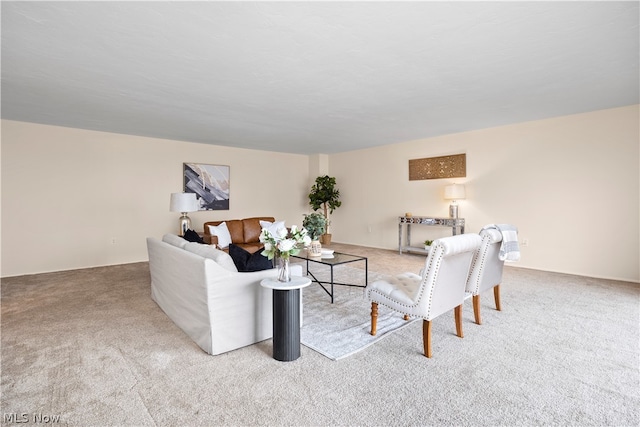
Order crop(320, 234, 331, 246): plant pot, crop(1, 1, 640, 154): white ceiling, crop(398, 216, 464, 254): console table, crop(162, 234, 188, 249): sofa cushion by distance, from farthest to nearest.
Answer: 1. crop(320, 234, 331, 246): plant pot
2. crop(398, 216, 464, 254): console table
3. crop(162, 234, 188, 249): sofa cushion
4. crop(1, 1, 640, 154): white ceiling

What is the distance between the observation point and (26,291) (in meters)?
4.08

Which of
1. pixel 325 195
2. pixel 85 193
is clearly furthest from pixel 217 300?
pixel 325 195

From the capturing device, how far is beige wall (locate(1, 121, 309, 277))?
16.2 feet

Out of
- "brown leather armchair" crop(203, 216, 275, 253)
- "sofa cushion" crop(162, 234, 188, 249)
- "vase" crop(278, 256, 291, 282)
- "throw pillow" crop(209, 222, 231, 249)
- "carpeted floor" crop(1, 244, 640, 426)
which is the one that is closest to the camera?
"carpeted floor" crop(1, 244, 640, 426)

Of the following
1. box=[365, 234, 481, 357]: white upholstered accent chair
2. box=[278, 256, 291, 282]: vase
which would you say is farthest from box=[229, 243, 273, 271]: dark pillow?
box=[365, 234, 481, 357]: white upholstered accent chair

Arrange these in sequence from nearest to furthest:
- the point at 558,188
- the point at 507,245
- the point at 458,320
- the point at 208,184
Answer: the point at 458,320 → the point at 507,245 → the point at 558,188 → the point at 208,184

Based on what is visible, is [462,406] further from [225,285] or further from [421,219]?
[421,219]

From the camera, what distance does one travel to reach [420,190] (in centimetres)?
667

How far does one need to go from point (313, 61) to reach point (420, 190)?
14.7 ft

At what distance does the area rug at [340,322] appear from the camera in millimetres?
2541

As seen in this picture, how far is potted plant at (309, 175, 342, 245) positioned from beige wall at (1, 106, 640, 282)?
158 cm

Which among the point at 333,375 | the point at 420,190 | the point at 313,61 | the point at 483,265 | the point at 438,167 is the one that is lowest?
the point at 333,375

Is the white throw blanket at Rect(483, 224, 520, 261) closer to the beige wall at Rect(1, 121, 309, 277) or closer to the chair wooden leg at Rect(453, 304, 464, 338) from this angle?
the chair wooden leg at Rect(453, 304, 464, 338)

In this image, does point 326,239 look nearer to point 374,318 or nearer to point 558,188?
point 558,188
